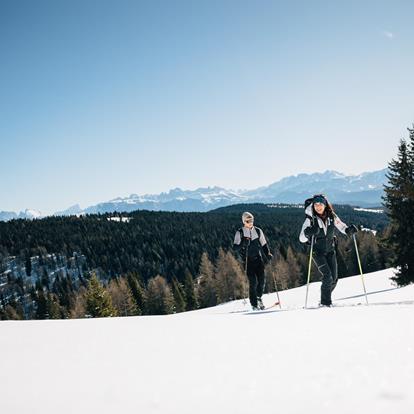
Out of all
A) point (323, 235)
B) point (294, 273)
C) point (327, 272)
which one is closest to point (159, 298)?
point (294, 273)

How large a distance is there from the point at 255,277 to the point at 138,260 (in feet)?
422

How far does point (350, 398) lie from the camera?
85.4 inches

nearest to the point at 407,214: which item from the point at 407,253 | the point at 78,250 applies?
the point at 407,253

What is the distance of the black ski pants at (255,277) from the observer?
10062mm

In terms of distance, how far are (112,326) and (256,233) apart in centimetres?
537

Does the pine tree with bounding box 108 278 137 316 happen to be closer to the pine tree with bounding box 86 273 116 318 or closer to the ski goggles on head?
the pine tree with bounding box 86 273 116 318

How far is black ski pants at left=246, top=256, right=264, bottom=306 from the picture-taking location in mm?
10062

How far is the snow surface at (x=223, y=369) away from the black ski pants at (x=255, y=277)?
17.1ft

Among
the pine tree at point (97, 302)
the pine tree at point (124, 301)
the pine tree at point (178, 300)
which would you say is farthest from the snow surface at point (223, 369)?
the pine tree at point (178, 300)

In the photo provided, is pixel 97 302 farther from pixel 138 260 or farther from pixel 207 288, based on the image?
pixel 138 260

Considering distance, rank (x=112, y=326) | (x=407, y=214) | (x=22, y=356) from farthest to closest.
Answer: (x=407, y=214) < (x=112, y=326) < (x=22, y=356)

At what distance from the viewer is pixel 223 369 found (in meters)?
2.95

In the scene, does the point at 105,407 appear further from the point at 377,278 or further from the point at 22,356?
the point at 377,278

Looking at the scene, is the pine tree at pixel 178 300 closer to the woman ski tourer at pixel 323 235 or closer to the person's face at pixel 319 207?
the woman ski tourer at pixel 323 235
